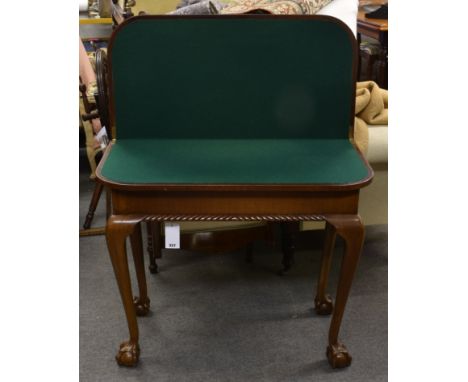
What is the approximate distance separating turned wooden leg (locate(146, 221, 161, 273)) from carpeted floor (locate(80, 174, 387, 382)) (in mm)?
44

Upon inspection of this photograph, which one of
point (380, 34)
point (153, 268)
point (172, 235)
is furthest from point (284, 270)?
point (380, 34)

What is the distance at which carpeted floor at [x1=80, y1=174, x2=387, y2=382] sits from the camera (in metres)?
1.80

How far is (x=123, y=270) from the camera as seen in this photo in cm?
163

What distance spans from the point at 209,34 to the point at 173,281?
1052mm

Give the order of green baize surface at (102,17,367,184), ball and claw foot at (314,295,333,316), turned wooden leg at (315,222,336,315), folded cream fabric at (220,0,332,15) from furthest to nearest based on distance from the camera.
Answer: folded cream fabric at (220,0,332,15) → ball and claw foot at (314,295,333,316) → turned wooden leg at (315,222,336,315) → green baize surface at (102,17,367,184)

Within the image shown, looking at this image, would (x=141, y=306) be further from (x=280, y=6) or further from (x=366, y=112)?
(x=280, y=6)

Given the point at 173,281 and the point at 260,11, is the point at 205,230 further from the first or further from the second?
the point at 260,11

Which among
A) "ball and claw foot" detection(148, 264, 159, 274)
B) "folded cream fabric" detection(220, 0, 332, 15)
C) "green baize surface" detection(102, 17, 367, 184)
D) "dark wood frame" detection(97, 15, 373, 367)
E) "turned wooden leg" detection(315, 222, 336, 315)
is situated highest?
"folded cream fabric" detection(220, 0, 332, 15)

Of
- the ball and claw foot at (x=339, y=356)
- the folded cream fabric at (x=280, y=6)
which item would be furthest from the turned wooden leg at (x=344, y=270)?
the folded cream fabric at (x=280, y=6)

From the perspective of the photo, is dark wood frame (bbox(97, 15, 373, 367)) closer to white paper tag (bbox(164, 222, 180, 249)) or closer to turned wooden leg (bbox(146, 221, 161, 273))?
white paper tag (bbox(164, 222, 180, 249))

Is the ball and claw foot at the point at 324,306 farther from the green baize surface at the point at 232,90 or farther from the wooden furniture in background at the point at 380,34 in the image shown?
the wooden furniture in background at the point at 380,34

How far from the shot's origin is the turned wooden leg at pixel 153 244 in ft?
7.39

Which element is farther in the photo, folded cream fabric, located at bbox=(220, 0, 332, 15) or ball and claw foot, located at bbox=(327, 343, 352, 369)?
folded cream fabric, located at bbox=(220, 0, 332, 15)

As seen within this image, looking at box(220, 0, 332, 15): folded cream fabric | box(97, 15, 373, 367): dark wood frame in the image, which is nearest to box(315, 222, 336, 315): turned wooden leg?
box(97, 15, 373, 367): dark wood frame
